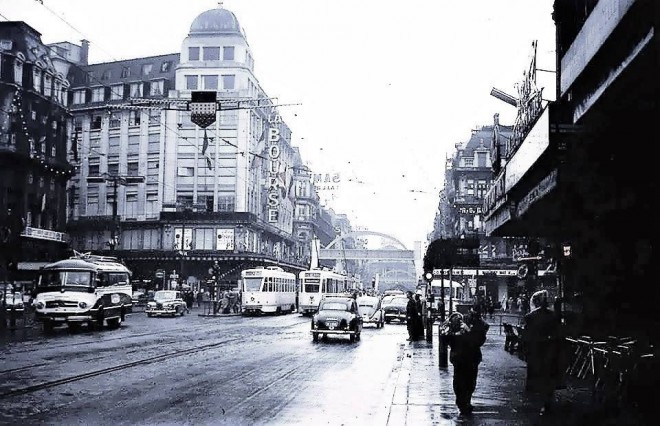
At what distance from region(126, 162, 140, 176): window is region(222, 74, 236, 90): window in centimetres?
1483

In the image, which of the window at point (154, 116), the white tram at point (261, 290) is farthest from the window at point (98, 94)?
the white tram at point (261, 290)

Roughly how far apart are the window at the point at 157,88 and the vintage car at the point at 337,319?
62075 mm

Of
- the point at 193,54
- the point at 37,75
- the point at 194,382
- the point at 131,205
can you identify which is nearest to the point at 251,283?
the point at 37,75

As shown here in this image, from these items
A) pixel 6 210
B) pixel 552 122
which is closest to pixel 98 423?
pixel 552 122

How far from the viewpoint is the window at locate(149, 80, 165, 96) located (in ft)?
288

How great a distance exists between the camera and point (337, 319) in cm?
3006

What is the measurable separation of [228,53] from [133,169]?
59.1 ft

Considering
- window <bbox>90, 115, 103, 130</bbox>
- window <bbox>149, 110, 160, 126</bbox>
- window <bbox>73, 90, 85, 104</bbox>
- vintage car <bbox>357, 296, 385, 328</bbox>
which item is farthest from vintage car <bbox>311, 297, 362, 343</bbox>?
window <bbox>73, 90, 85, 104</bbox>

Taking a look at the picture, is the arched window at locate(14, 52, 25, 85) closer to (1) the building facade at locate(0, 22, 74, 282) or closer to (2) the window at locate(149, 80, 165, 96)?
(1) the building facade at locate(0, 22, 74, 282)

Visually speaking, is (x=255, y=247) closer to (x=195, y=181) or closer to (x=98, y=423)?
(x=195, y=181)

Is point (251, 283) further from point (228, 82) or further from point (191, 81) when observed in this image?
point (191, 81)

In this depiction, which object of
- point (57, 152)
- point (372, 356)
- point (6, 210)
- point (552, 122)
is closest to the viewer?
point (552, 122)

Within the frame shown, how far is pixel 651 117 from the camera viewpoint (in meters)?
12.6

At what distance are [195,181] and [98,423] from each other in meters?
77.4
